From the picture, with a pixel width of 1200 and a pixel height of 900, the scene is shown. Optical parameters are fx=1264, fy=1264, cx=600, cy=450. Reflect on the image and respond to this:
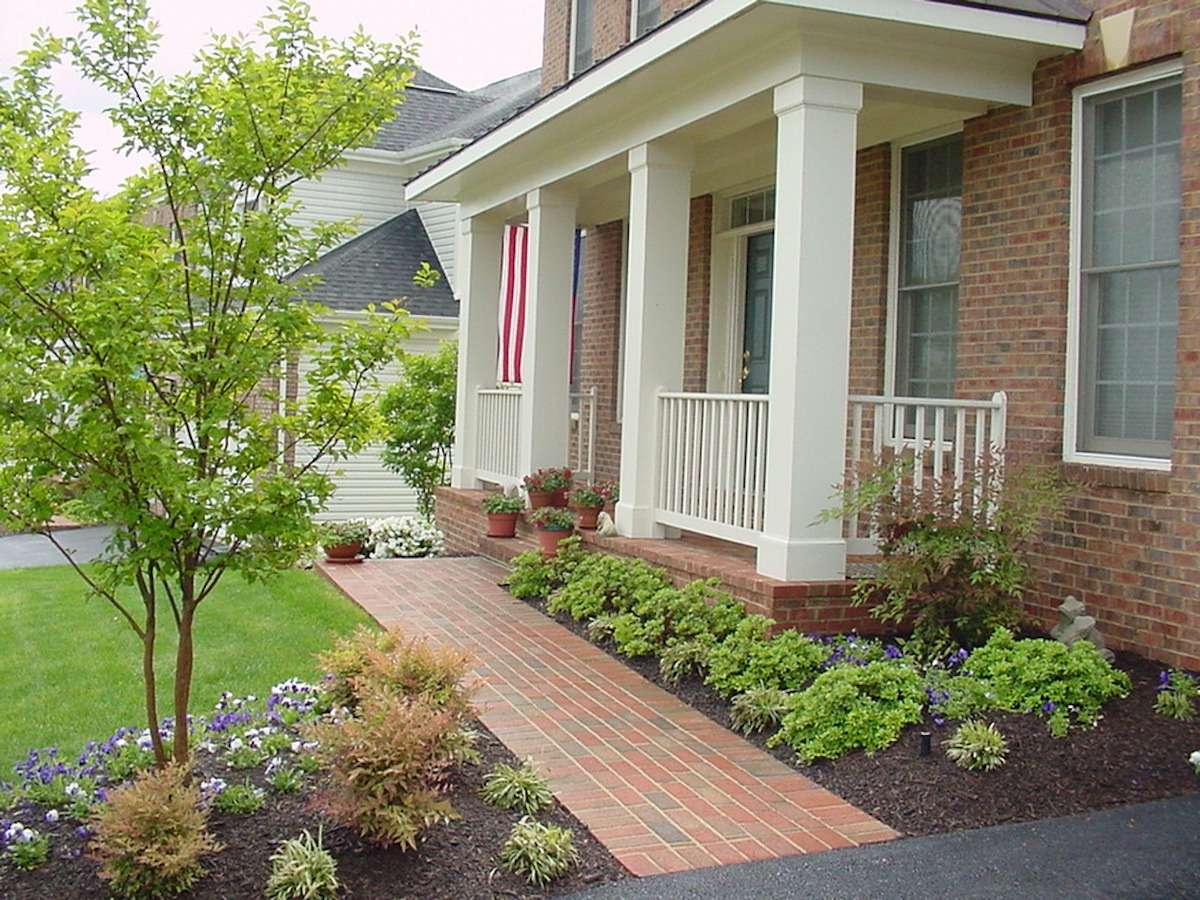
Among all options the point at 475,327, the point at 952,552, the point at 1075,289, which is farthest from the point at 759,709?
the point at 475,327

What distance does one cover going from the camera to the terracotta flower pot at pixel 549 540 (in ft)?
32.1

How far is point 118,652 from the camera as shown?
26.4 feet

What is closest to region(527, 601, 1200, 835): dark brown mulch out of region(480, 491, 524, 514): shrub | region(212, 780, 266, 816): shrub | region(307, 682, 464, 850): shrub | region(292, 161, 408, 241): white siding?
region(307, 682, 464, 850): shrub

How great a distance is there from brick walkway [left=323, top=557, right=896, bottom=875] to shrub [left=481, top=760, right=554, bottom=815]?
13 cm

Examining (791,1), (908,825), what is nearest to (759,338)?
(791,1)

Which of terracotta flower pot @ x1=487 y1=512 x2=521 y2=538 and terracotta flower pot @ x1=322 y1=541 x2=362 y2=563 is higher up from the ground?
terracotta flower pot @ x1=487 y1=512 x2=521 y2=538

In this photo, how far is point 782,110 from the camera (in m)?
7.16

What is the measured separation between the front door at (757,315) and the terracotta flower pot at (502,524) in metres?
2.33

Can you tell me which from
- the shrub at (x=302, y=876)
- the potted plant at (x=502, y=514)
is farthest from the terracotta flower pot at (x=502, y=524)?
the shrub at (x=302, y=876)

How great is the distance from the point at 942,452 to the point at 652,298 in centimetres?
231

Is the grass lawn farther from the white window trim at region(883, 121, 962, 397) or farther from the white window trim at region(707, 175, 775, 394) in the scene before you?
the white window trim at region(883, 121, 962, 397)

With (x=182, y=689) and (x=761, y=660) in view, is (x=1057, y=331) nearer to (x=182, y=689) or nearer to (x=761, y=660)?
(x=761, y=660)

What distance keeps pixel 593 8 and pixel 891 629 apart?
26.7ft

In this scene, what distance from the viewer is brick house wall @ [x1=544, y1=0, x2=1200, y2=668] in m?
6.54
